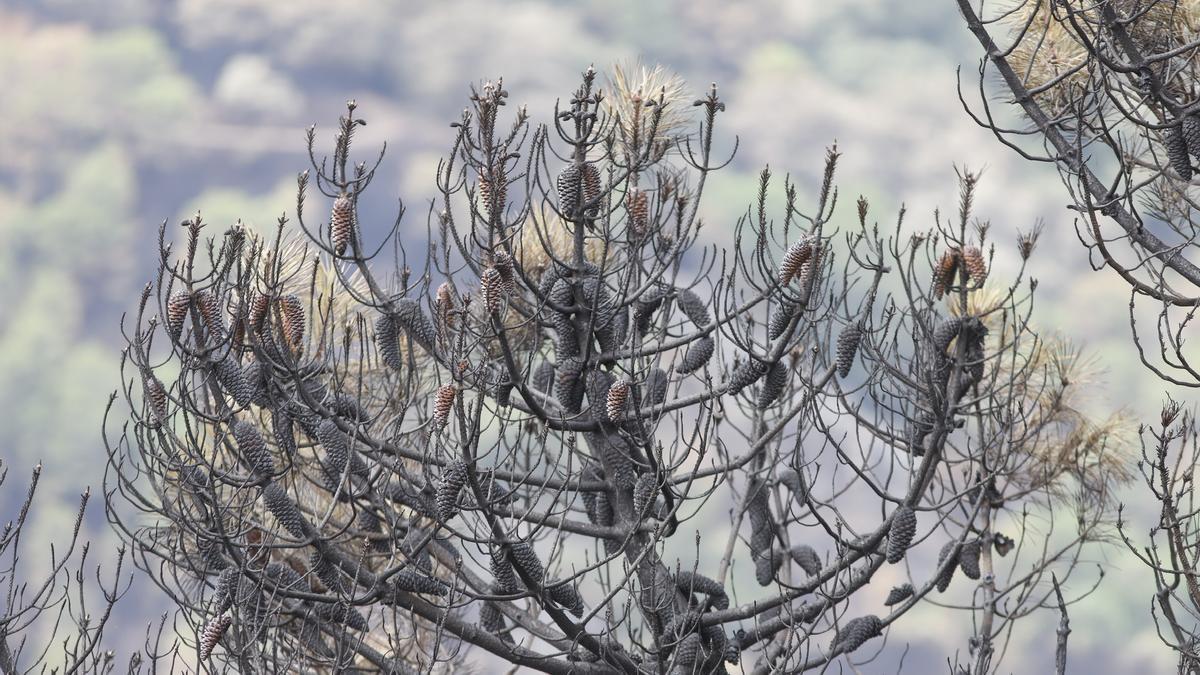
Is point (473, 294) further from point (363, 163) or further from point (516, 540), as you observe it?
point (516, 540)

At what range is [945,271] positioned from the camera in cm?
735

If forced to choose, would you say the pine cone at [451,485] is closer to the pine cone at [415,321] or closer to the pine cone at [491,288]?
the pine cone at [491,288]

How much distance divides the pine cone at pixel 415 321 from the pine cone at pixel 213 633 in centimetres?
191

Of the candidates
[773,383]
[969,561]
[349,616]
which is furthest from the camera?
[969,561]

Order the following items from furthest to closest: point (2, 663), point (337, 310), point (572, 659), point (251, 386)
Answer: point (337, 310) → point (572, 659) → point (251, 386) → point (2, 663)

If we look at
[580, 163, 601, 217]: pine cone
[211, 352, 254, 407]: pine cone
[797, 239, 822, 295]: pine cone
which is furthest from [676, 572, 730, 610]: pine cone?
[211, 352, 254, 407]: pine cone

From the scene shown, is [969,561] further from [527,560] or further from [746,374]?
[527,560]

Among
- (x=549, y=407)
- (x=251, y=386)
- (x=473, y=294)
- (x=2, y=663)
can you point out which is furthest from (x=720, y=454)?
(x=2, y=663)

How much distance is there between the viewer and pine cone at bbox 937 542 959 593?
7.23 metres

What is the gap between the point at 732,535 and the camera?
848cm

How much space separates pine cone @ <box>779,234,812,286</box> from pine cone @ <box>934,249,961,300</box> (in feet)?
3.24

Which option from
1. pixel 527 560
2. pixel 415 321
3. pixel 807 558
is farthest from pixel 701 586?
pixel 415 321

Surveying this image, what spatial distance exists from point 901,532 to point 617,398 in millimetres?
1488

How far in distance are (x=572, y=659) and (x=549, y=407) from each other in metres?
1.48
